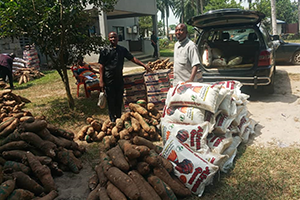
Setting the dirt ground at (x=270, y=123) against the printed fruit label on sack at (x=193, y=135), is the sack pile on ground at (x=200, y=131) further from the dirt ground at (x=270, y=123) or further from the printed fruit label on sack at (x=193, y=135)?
the dirt ground at (x=270, y=123)

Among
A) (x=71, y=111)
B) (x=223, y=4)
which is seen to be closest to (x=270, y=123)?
(x=71, y=111)

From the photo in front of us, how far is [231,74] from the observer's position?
20.9ft

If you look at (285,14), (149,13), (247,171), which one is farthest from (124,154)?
(285,14)

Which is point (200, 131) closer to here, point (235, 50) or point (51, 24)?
point (51, 24)

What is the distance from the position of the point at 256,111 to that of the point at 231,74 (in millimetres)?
1160

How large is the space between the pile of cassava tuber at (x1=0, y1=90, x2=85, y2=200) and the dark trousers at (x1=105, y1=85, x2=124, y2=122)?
3.35 feet

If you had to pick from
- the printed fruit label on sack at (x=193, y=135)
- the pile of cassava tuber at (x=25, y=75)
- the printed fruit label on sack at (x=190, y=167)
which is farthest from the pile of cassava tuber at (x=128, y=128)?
the pile of cassava tuber at (x=25, y=75)

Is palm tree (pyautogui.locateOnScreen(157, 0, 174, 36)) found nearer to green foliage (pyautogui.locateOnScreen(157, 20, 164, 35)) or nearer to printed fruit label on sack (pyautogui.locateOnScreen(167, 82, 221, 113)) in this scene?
green foliage (pyautogui.locateOnScreen(157, 20, 164, 35))

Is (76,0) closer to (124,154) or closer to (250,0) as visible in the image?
(124,154)

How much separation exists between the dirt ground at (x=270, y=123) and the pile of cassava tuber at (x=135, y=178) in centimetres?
35

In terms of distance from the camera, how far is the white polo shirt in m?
4.25

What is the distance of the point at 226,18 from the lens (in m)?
5.94

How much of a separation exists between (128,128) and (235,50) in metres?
4.73

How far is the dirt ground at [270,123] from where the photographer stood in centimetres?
334
